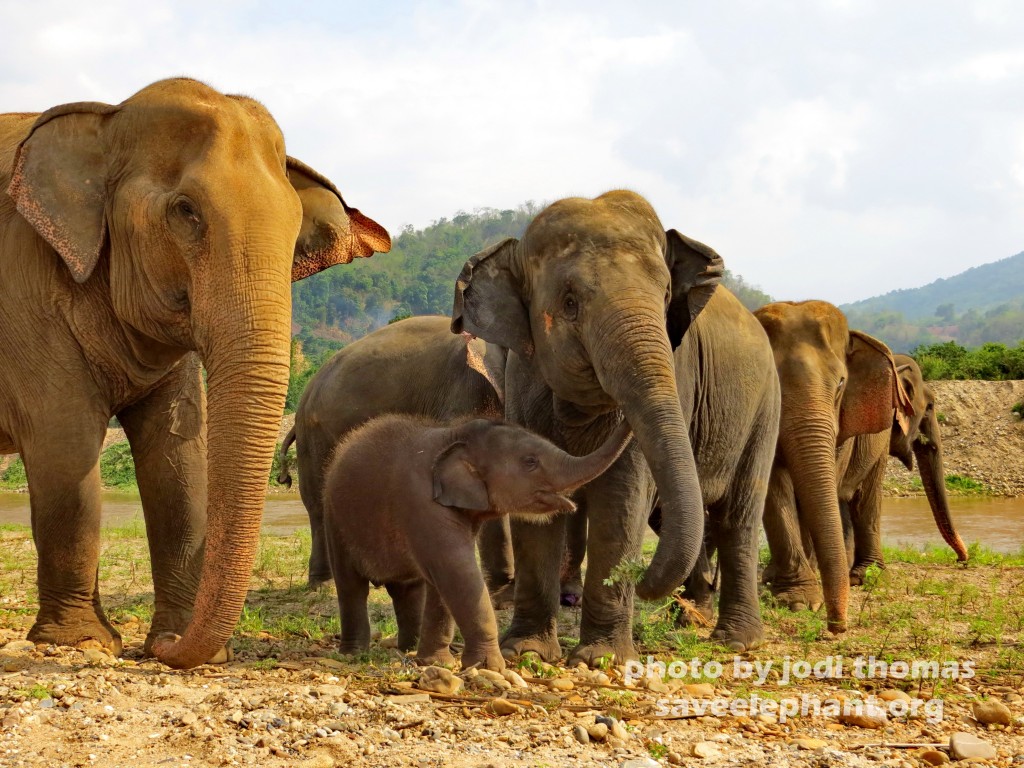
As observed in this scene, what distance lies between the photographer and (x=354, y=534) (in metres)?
6.68

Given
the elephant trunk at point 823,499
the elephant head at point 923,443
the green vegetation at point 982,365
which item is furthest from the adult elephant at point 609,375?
the green vegetation at point 982,365

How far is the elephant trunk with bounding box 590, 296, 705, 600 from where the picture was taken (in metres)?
5.41

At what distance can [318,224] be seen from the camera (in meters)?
6.81

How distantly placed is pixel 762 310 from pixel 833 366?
93 centimetres

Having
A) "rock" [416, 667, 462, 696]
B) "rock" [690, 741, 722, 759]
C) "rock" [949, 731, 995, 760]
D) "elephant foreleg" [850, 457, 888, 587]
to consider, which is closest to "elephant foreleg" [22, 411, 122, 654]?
"rock" [416, 667, 462, 696]

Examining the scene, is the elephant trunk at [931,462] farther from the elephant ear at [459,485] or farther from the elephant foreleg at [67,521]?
the elephant foreleg at [67,521]

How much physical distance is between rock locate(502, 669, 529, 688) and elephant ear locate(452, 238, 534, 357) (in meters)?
1.84

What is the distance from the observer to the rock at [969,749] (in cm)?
480

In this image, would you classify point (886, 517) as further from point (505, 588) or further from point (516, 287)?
point (516, 287)

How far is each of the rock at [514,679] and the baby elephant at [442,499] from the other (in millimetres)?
183

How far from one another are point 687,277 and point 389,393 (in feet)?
13.4

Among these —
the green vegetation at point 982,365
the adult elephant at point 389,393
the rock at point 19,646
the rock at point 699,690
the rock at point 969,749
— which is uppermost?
the green vegetation at point 982,365

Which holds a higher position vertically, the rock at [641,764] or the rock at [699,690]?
the rock at [699,690]

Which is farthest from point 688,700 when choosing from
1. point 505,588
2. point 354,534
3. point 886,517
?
point 886,517
